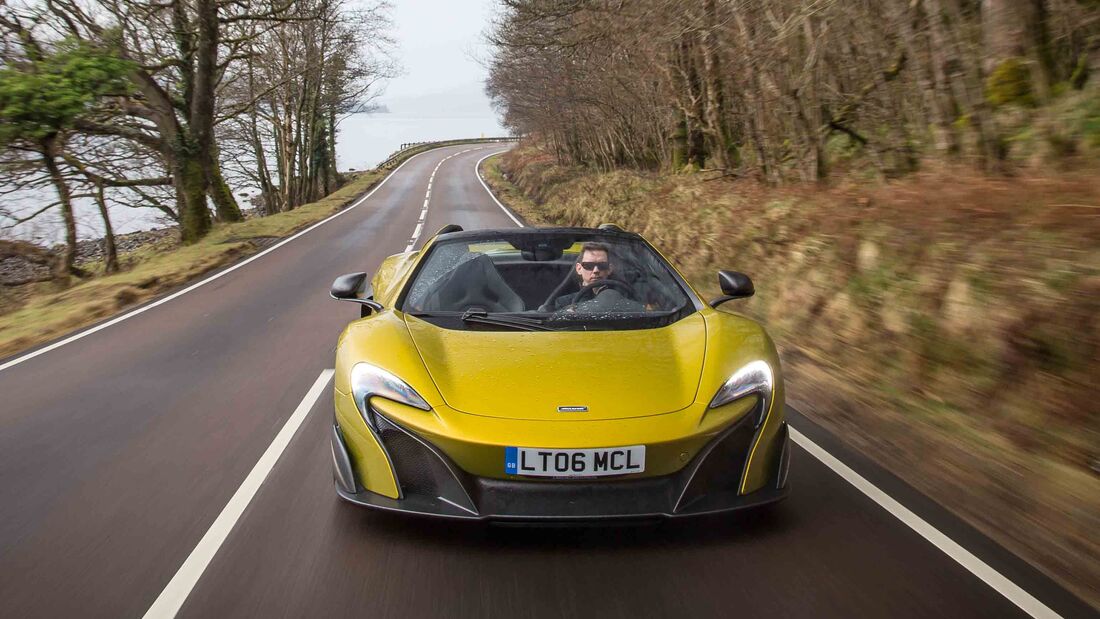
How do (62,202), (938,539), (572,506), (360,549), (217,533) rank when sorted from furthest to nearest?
(62,202) < (217,533) < (938,539) < (360,549) < (572,506)

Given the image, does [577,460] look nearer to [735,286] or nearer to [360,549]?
[360,549]

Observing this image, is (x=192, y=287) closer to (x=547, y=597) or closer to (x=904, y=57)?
(x=904, y=57)

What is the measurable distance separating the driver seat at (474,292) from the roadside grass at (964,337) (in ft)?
7.42

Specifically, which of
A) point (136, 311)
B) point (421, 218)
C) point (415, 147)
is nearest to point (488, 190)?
point (421, 218)

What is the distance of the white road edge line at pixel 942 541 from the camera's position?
2924 mm

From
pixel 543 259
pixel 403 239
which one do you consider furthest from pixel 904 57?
pixel 403 239

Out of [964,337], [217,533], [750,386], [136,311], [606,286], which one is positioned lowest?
[136,311]

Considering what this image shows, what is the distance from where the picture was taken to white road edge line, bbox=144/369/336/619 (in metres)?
2.98

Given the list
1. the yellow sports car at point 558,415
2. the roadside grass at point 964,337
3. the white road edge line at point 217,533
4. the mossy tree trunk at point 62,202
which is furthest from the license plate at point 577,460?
the mossy tree trunk at point 62,202

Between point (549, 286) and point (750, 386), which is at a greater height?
point (549, 286)

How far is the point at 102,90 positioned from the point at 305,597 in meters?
17.9

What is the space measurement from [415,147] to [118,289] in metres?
72.4

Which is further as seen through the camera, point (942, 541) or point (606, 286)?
point (606, 286)

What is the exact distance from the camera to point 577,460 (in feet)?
10.1
